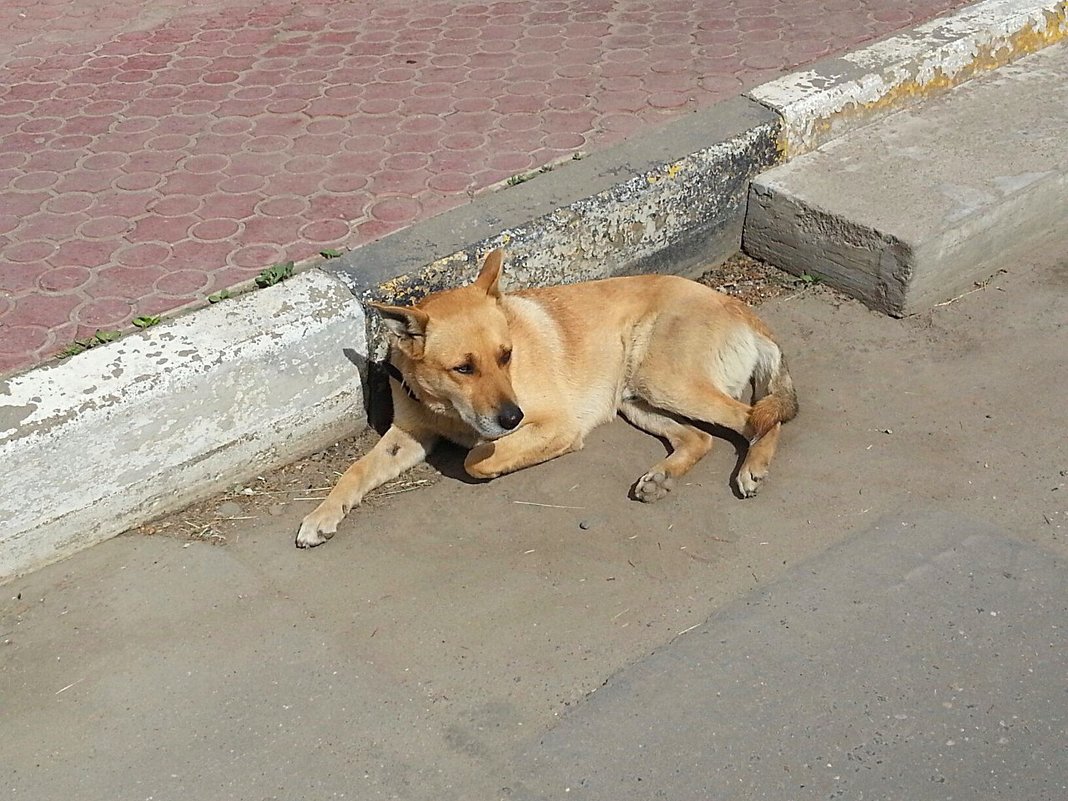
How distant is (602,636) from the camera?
135 inches

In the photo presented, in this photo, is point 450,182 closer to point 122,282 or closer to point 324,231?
point 324,231

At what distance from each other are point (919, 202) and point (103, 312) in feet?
11.7

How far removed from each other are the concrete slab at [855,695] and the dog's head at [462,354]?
1055 millimetres

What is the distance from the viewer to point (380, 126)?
5590 millimetres

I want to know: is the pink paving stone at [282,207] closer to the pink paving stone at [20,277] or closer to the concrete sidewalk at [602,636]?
the pink paving stone at [20,277]

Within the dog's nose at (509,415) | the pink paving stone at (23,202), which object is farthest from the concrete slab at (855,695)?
the pink paving stone at (23,202)

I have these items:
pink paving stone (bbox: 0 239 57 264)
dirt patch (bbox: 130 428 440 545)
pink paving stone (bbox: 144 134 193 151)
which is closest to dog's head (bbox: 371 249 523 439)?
dirt patch (bbox: 130 428 440 545)

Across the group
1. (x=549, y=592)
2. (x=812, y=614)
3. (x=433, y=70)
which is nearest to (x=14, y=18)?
(x=433, y=70)

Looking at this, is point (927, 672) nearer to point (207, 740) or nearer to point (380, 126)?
point (207, 740)

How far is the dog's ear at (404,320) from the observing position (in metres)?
3.84

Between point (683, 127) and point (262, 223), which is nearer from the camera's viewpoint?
point (262, 223)

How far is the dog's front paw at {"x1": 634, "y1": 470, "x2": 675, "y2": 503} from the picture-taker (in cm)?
403

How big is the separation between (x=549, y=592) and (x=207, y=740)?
1134 mm

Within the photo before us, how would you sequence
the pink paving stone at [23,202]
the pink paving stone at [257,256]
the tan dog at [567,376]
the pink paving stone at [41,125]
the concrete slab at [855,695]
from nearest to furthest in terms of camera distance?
1. the concrete slab at [855,695]
2. the tan dog at [567,376]
3. the pink paving stone at [257,256]
4. the pink paving stone at [23,202]
5. the pink paving stone at [41,125]
